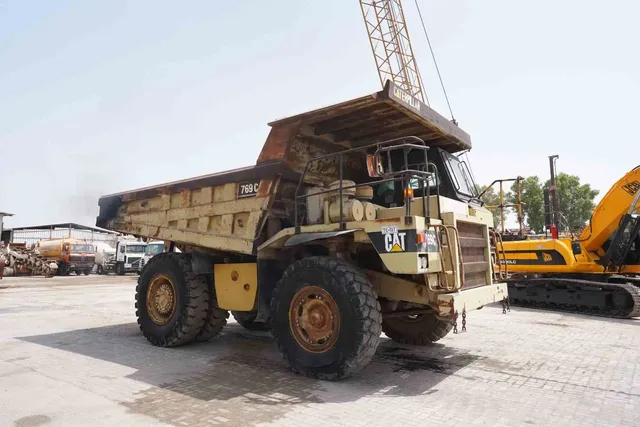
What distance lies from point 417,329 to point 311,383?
243cm

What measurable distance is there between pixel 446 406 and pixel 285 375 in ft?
6.13

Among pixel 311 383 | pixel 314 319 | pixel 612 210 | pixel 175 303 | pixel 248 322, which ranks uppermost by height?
pixel 612 210

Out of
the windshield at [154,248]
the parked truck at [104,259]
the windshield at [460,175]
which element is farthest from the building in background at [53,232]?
the windshield at [460,175]

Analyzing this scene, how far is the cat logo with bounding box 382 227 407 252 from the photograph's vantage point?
4.61 metres

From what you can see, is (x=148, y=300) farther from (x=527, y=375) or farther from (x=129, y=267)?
(x=129, y=267)

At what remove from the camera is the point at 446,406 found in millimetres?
4082

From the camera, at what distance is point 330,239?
5.29 m

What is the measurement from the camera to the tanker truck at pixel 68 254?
30.9 metres

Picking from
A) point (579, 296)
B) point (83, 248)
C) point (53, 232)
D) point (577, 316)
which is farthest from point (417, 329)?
point (53, 232)

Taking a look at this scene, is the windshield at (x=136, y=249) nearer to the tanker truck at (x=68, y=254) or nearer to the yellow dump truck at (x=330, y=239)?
the tanker truck at (x=68, y=254)

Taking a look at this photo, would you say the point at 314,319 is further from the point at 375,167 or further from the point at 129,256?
the point at 129,256

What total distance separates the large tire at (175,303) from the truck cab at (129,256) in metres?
Answer: 26.7

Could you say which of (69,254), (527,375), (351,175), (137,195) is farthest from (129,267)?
(527,375)

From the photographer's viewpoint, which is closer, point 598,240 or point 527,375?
point 527,375
